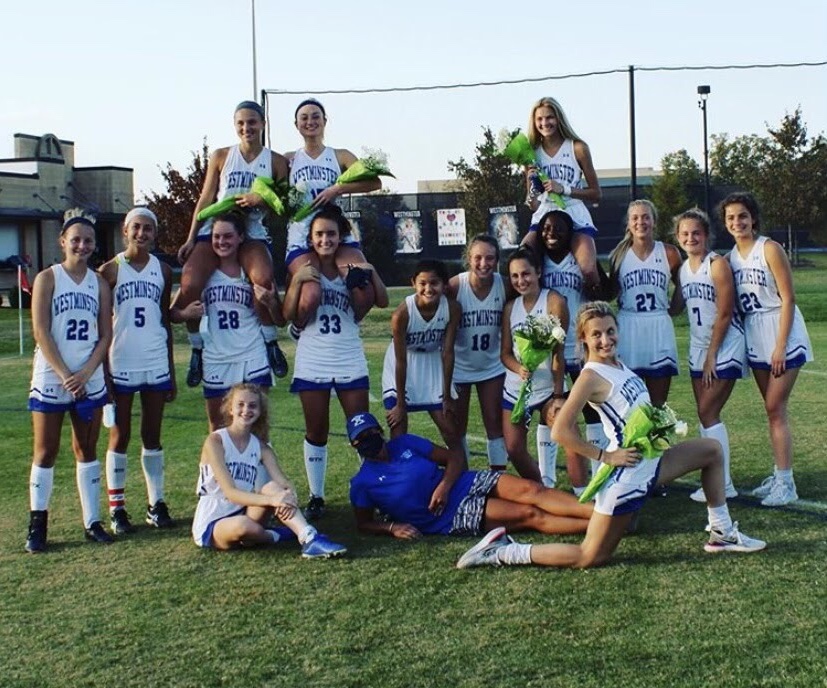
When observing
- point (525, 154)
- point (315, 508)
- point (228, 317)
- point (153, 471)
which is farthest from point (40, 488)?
point (525, 154)

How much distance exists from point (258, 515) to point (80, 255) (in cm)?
164

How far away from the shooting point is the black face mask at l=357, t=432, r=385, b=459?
5402 mm

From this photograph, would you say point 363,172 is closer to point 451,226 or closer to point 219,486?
point 219,486

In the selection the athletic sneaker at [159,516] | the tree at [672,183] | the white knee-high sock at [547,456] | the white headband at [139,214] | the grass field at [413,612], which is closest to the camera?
the grass field at [413,612]

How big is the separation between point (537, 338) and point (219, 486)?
1787 mm

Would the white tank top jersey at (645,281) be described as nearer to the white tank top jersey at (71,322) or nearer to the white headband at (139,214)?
the white headband at (139,214)

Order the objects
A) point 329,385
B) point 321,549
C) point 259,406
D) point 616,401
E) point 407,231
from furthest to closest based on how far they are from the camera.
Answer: point 407,231 → point 329,385 → point 259,406 → point 321,549 → point 616,401

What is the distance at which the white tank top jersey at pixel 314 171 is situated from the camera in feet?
21.1

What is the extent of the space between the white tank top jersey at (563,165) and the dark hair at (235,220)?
1.84 metres

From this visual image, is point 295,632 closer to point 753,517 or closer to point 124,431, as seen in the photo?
point 124,431

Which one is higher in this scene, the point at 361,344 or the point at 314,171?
the point at 314,171

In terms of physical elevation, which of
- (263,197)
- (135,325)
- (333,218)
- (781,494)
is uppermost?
(263,197)

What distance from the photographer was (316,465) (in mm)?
6156

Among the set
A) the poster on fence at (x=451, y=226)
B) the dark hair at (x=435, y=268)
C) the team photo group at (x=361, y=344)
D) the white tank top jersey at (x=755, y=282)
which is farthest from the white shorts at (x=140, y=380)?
the poster on fence at (x=451, y=226)
